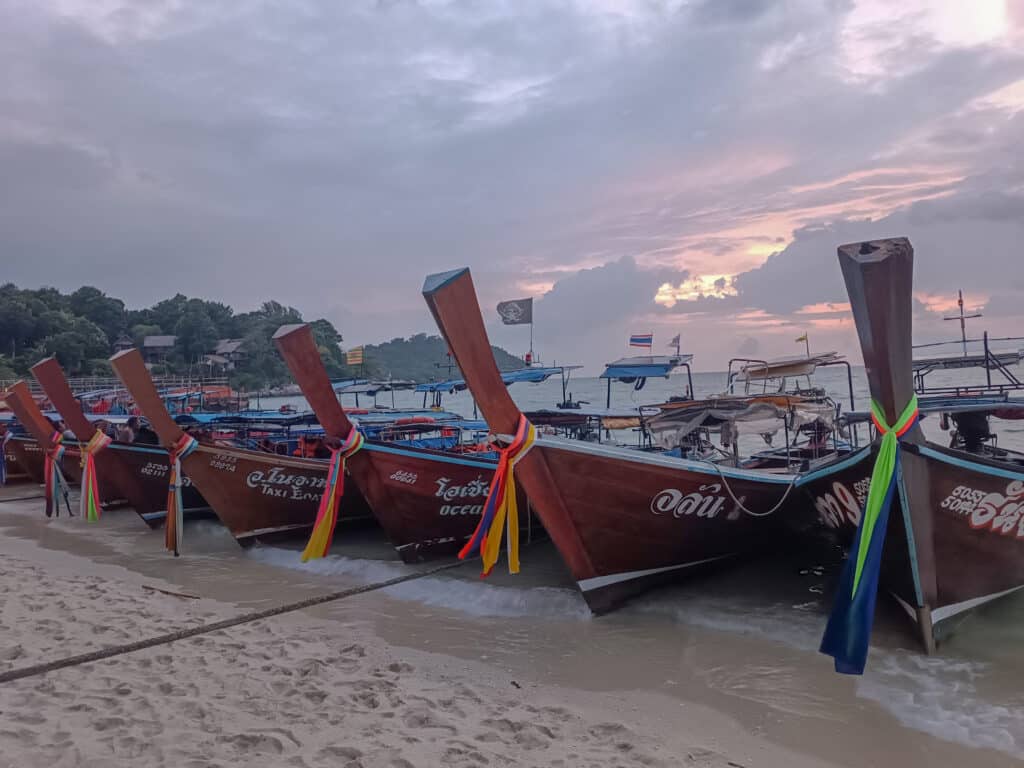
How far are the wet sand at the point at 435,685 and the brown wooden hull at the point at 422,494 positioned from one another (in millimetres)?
735

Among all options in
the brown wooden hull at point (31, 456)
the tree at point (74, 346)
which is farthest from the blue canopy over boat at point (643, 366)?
the tree at point (74, 346)

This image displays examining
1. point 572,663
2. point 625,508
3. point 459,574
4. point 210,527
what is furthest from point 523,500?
point 210,527

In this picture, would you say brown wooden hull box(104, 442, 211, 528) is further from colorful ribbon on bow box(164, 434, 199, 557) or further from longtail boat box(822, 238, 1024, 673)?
longtail boat box(822, 238, 1024, 673)

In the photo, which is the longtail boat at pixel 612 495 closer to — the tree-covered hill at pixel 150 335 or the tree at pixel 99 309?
the tree-covered hill at pixel 150 335

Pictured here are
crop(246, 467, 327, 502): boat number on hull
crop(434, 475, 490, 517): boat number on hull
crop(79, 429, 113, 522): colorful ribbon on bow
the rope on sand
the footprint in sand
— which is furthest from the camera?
crop(79, 429, 113, 522): colorful ribbon on bow

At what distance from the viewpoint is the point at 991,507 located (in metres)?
5.54

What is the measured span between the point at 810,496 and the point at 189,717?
19.6 feet

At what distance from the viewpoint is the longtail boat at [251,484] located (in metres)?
9.81

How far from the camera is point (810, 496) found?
282 inches

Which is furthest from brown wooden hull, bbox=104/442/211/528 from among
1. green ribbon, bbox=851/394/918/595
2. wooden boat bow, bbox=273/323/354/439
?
green ribbon, bbox=851/394/918/595

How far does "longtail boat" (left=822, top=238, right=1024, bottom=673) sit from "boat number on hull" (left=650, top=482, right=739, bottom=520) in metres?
1.63

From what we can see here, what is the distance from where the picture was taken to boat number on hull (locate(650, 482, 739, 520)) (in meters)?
6.67

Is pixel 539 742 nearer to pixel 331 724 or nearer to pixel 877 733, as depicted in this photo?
pixel 331 724

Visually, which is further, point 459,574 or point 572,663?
point 459,574
